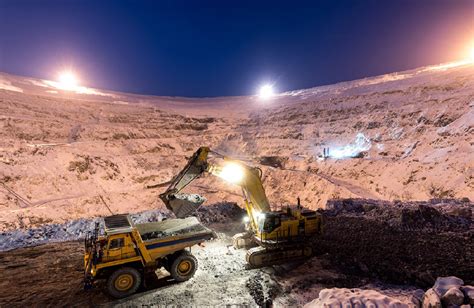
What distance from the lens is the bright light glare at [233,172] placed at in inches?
429

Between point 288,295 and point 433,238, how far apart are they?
773 cm

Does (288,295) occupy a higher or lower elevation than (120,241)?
lower

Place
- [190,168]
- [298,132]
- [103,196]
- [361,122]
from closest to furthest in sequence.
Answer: [190,168]
[103,196]
[361,122]
[298,132]

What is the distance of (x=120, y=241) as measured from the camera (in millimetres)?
8609

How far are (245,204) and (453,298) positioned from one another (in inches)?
287

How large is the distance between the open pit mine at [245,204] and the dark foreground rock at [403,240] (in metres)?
0.07

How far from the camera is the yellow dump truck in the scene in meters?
8.43

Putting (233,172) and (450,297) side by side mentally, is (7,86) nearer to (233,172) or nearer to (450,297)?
(233,172)

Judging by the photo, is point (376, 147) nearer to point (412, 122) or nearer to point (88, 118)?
point (412, 122)

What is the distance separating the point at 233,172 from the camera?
1109cm

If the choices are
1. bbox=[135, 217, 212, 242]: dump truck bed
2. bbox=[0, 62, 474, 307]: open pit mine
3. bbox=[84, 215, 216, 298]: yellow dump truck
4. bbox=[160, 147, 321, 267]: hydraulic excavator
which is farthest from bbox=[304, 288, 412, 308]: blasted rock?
bbox=[135, 217, 212, 242]: dump truck bed

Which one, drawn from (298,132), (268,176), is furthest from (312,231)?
(298,132)

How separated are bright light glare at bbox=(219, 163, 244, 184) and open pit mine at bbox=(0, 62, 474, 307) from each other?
4 cm

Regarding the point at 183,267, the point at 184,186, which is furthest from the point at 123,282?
the point at 184,186
